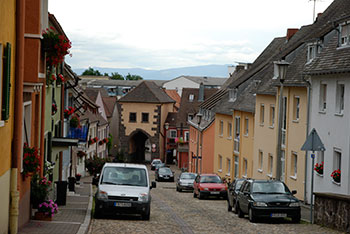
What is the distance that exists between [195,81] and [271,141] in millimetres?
119159

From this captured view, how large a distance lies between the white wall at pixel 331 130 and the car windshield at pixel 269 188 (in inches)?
119

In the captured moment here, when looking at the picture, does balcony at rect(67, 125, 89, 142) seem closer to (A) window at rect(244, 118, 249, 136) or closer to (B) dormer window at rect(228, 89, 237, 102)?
(A) window at rect(244, 118, 249, 136)

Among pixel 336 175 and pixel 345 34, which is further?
pixel 345 34

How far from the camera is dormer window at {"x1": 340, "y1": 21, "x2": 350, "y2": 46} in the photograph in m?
24.9

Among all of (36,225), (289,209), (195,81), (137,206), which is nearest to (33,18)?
(36,225)

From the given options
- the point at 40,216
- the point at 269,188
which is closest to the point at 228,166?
the point at 269,188

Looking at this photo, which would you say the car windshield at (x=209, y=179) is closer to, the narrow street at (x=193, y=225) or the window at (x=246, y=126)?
the window at (x=246, y=126)

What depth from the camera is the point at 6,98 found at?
40.7 ft

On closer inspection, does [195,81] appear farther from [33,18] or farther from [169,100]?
[33,18]

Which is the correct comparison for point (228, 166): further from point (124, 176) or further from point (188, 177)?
point (124, 176)

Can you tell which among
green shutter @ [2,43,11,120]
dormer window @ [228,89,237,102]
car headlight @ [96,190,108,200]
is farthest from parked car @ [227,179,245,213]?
dormer window @ [228,89,237,102]

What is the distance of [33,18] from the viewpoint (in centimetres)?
1514

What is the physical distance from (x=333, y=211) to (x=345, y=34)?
9.51 meters

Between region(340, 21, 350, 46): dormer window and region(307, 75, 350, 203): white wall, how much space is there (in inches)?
56.3
